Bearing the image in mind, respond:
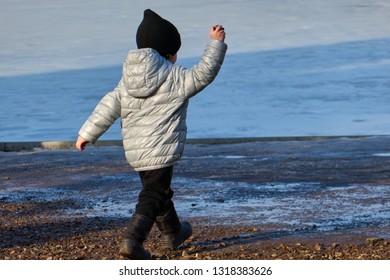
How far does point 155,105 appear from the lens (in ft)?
21.3

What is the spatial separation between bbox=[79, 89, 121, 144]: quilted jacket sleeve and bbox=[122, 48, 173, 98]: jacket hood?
0.13 meters

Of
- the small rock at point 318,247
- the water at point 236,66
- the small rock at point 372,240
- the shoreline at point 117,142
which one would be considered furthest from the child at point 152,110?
the water at point 236,66

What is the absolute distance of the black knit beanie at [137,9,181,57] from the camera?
21.5 feet

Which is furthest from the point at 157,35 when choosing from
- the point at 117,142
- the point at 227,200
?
the point at 117,142

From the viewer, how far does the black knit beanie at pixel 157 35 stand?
657cm

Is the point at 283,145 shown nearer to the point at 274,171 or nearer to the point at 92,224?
the point at 274,171

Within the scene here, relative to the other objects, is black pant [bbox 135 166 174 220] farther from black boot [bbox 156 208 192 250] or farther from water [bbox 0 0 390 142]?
water [bbox 0 0 390 142]

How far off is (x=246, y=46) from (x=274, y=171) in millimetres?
10257

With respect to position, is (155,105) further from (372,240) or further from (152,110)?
(372,240)

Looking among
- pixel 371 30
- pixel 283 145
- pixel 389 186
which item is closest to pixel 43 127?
pixel 283 145

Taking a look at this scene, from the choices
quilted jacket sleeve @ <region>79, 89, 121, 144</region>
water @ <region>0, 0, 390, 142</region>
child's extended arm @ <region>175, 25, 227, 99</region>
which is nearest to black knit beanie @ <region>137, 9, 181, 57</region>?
child's extended arm @ <region>175, 25, 227, 99</region>

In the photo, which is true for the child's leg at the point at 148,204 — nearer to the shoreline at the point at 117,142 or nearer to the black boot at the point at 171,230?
the black boot at the point at 171,230

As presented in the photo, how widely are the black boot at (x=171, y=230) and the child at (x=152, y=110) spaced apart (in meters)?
0.12

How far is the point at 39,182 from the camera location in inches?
395
